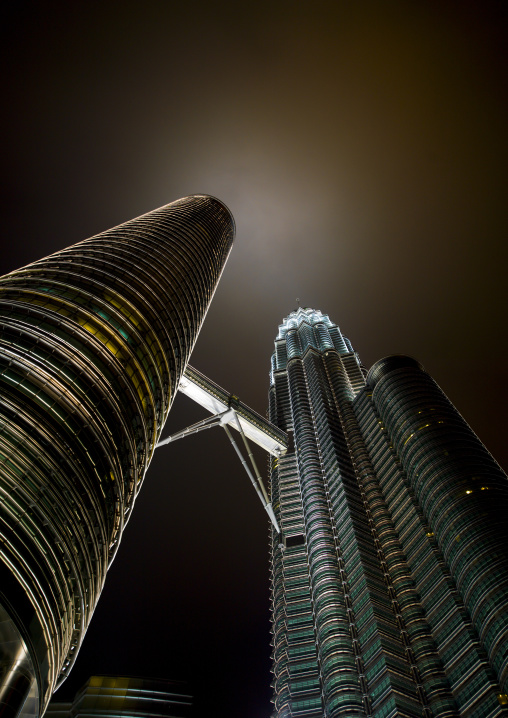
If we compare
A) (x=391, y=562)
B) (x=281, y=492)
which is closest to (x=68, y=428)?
(x=391, y=562)

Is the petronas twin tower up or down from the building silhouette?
up

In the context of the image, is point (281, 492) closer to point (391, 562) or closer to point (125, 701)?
point (391, 562)

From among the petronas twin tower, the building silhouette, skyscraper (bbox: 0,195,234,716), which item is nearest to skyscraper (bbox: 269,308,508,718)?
the petronas twin tower

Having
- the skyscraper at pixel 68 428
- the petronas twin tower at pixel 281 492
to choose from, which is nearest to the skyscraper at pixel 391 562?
the petronas twin tower at pixel 281 492

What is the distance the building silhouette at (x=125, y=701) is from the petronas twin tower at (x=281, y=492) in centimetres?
1884

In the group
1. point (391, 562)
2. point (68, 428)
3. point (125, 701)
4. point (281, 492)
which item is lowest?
point (125, 701)

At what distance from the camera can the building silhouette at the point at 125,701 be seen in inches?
2968

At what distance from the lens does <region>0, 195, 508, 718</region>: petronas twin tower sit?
26.1m

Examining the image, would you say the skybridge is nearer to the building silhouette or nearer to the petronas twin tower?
the petronas twin tower

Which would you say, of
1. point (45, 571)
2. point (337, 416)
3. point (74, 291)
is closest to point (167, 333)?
point (74, 291)

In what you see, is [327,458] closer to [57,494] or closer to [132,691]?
[132,691]

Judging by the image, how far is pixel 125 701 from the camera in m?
77.5

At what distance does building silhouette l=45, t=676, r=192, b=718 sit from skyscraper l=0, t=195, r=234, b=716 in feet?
184

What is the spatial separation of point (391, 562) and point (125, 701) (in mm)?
45421
